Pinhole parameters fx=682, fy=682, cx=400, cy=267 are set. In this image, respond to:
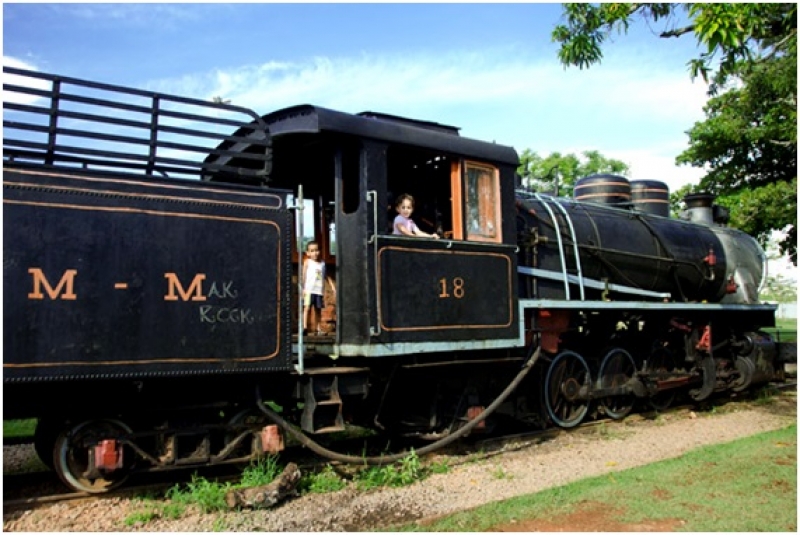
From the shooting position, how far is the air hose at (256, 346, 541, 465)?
5.73 metres

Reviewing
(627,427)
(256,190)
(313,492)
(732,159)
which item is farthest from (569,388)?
(732,159)

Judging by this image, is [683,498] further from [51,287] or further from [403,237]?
[51,287]

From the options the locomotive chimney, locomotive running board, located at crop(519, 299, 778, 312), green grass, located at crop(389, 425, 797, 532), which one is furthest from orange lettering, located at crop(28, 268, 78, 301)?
the locomotive chimney

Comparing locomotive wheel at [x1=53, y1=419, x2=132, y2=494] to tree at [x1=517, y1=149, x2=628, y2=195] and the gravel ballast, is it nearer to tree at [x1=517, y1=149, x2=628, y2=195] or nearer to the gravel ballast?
the gravel ballast

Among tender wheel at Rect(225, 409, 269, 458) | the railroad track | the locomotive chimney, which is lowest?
the railroad track

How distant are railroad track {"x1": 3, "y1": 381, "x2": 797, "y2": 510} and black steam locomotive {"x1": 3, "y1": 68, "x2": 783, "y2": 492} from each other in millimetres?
224

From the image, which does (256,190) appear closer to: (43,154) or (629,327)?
(43,154)

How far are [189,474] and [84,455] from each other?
1095 millimetres

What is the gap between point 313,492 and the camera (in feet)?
18.8

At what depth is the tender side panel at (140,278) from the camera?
15.2 feet

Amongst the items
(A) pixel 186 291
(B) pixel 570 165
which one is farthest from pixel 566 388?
(B) pixel 570 165

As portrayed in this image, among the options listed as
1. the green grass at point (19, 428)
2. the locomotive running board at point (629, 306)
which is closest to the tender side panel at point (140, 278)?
the locomotive running board at point (629, 306)

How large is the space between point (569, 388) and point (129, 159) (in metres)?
5.79

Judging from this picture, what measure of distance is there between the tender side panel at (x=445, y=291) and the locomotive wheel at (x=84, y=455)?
234 cm
